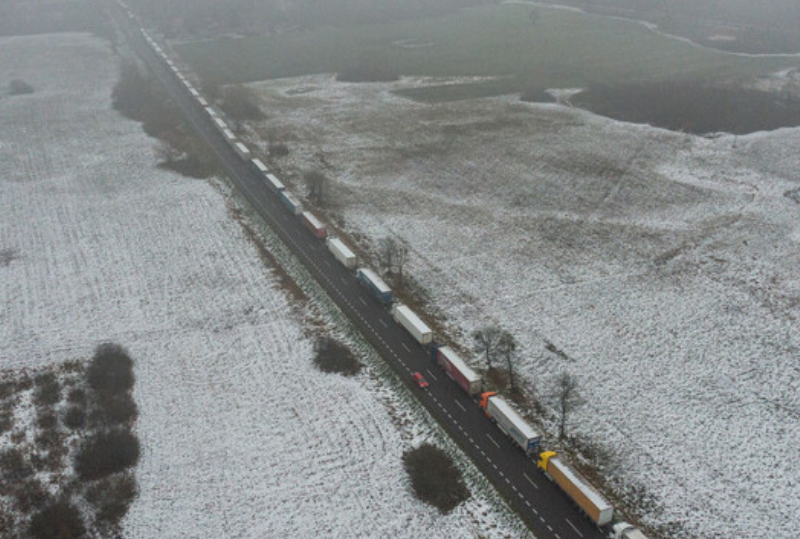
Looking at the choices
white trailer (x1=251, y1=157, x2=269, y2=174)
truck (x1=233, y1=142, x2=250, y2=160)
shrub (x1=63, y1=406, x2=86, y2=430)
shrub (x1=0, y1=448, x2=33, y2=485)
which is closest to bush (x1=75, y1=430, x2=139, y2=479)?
shrub (x1=63, y1=406, x2=86, y2=430)

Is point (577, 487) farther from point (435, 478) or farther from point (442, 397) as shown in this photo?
point (442, 397)

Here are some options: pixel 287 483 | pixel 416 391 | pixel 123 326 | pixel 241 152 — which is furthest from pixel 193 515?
pixel 241 152

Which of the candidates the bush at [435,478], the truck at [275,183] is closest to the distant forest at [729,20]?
the truck at [275,183]

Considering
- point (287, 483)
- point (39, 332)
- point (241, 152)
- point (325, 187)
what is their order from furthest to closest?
point (241, 152) < point (325, 187) < point (39, 332) < point (287, 483)

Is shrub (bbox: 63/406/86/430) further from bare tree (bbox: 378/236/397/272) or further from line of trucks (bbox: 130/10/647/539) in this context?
bare tree (bbox: 378/236/397/272)

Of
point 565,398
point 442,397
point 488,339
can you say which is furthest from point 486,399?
point 488,339

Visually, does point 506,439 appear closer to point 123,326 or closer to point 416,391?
point 416,391
